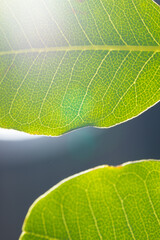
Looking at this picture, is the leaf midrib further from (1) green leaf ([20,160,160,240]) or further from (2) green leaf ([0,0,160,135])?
(1) green leaf ([20,160,160,240])

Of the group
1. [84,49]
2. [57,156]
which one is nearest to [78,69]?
[84,49]

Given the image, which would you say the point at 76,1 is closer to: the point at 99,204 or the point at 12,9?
the point at 12,9

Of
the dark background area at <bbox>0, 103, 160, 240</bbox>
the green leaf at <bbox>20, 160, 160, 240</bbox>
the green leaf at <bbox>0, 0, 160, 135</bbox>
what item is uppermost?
the dark background area at <bbox>0, 103, 160, 240</bbox>

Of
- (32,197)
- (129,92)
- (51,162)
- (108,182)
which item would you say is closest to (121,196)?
(108,182)

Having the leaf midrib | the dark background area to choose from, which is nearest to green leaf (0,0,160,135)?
the leaf midrib

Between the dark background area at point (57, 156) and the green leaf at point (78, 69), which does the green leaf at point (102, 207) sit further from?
the dark background area at point (57, 156)

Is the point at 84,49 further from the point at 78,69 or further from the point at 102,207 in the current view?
the point at 102,207
